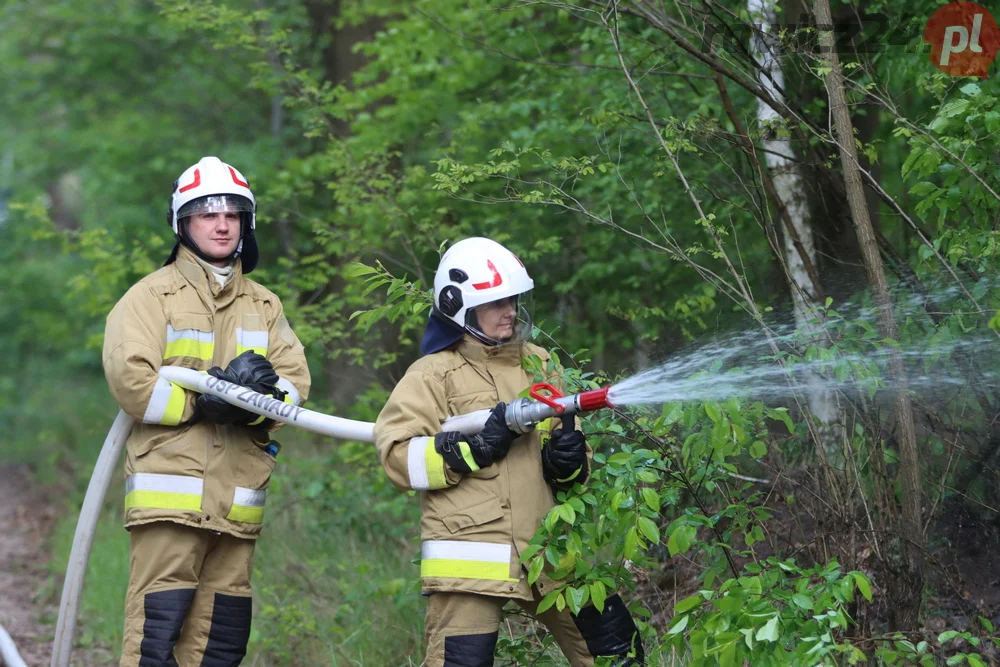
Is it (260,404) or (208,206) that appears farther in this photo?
(208,206)

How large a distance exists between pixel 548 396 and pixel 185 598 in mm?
1790

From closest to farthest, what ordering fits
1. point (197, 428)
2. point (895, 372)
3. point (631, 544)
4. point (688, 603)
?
point (688, 603)
point (631, 544)
point (895, 372)
point (197, 428)

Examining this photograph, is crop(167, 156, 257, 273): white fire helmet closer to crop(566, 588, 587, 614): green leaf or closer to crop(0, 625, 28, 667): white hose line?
crop(0, 625, 28, 667): white hose line

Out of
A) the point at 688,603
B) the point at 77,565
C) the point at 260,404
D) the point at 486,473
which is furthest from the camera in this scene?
the point at 77,565

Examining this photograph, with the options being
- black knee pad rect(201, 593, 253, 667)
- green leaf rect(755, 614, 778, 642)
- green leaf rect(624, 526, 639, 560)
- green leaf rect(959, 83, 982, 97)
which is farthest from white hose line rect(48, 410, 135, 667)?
green leaf rect(959, 83, 982, 97)

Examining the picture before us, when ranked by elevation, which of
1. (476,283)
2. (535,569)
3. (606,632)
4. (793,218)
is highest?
(793,218)

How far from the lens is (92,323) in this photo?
14.9m

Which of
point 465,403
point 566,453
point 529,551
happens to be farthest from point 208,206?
point 529,551

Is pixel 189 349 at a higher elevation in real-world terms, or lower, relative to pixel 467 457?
higher

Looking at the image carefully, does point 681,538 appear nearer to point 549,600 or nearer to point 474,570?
point 549,600

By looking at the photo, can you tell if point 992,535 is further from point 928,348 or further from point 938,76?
point 938,76

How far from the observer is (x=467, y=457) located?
3650mm

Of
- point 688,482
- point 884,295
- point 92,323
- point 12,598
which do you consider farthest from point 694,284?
point 92,323

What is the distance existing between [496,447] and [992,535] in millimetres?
2305
